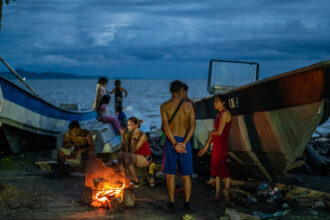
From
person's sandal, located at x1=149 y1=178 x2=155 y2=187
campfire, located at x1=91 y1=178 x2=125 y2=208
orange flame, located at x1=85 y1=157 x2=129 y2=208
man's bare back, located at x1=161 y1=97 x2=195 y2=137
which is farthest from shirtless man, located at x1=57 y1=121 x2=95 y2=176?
man's bare back, located at x1=161 y1=97 x2=195 y2=137

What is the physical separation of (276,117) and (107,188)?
3084 mm

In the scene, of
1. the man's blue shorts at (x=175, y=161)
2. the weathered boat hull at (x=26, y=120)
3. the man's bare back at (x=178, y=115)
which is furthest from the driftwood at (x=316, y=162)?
the weathered boat hull at (x=26, y=120)

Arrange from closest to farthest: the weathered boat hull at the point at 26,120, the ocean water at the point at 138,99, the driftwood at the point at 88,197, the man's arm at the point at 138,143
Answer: the driftwood at the point at 88,197 → the man's arm at the point at 138,143 → the weathered boat hull at the point at 26,120 → the ocean water at the point at 138,99

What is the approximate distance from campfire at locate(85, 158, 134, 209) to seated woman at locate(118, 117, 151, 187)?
862 mm

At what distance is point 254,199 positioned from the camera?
21.7 ft

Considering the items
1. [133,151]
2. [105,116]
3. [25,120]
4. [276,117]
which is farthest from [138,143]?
[25,120]

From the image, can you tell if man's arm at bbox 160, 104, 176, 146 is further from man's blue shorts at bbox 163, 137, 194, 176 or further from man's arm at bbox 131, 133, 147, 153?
man's arm at bbox 131, 133, 147, 153

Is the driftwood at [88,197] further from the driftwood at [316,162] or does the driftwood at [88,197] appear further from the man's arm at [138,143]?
the driftwood at [316,162]

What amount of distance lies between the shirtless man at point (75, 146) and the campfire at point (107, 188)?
1.90m

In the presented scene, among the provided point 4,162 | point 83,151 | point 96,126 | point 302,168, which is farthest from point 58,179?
point 302,168

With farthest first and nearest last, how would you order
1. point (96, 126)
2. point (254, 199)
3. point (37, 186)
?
1. point (96, 126)
2. point (37, 186)
3. point (254, 199)

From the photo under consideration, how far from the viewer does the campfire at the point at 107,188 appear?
595 centimetres

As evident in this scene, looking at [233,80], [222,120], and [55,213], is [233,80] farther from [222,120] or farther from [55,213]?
[55,213]

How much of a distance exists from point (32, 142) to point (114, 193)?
735cm
